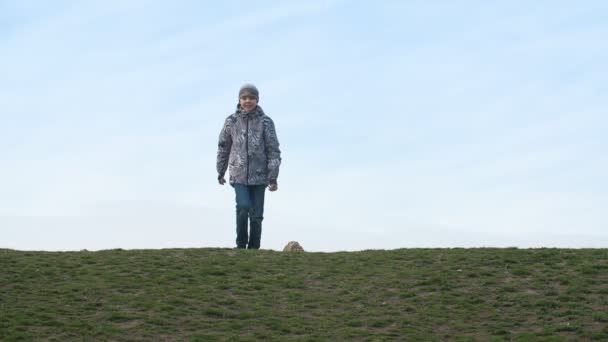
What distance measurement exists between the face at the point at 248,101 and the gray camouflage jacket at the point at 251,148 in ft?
0.57

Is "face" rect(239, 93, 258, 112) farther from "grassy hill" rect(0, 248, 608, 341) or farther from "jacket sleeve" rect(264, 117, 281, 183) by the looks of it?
"grassy hill" rect(0, 248, 608, 341)

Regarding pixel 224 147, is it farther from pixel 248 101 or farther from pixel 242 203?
pixel 242 203

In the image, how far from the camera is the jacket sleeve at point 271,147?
2441 cm

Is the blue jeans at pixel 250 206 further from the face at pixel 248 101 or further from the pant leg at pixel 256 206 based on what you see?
the face at pixel 248 101

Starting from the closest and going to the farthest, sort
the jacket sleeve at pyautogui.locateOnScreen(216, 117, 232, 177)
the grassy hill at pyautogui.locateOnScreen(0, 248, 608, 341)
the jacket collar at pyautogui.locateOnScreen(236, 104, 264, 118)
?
the grassy hill at pyautogui.locateOnScreen(0, 248, 608, 341) → the jacket collar at pyautogui.locateOnScreen(236, 104, 264, 118) → the jacket sleeve at pyautogui.locateOnScreen(216, 117, 232, 177)

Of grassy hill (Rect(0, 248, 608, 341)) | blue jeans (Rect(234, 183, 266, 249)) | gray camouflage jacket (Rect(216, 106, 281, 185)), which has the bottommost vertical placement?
grassy hill (Rect(0, 248, 608, 341))

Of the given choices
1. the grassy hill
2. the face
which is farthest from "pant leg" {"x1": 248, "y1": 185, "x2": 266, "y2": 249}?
the face

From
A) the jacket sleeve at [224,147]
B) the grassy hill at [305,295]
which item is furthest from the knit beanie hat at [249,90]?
the grassy hill at [305,295]

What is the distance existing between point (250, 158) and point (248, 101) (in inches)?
49.2

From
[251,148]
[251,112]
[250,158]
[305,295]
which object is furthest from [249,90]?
[305,295]

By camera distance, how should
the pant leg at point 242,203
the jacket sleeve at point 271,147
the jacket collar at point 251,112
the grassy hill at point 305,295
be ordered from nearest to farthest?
the grassy hill at point 305,295 → the pant leg at point 242,203 → the jacket sleeve at point 271,147 → the jacket collar at point 251,112

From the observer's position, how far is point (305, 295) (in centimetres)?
2097

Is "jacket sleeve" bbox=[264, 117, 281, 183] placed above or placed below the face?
below

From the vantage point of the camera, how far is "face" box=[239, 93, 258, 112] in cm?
2431
